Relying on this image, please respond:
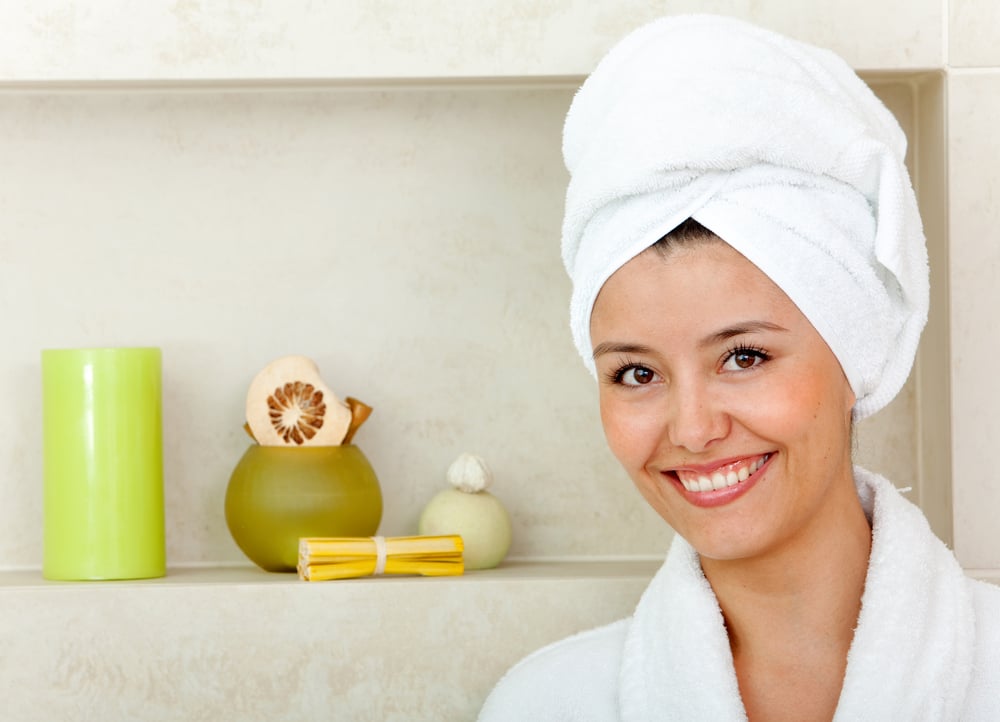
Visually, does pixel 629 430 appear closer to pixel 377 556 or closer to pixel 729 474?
pixel 729 474

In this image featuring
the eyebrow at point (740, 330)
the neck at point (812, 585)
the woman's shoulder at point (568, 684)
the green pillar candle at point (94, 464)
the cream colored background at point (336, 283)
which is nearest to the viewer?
the eyebrow at point (740, 330)

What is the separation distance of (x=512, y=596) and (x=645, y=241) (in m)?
0.44

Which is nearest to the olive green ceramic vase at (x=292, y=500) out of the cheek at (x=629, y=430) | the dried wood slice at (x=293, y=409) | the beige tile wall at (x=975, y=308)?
the dried wood slice at (x=293, y=409)

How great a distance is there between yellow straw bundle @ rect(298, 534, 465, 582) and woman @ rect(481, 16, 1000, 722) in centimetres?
27

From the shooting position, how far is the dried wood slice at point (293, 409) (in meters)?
1.38

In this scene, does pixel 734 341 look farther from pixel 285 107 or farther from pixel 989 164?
pixel 285 107

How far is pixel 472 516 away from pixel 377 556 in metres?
0.12

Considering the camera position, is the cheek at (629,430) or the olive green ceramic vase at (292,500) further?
the olive green ceramic vase at (292,500)

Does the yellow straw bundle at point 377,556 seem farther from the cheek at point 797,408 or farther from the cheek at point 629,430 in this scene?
the cheek at point 797,408

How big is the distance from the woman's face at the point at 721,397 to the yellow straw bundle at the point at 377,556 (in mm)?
307

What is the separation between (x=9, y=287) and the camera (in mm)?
1483

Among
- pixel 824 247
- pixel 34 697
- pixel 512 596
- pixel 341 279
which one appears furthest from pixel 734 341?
pixel 34 697

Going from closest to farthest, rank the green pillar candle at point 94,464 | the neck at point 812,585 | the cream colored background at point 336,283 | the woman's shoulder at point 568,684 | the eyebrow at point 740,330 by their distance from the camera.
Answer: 1. the eyebrow at point 740,330
2. the neck at point 812,585
3. the woman's shoulder at point 568,684
4. the green pillar candle at point 94,464
5. the cream colored background at point 336,283

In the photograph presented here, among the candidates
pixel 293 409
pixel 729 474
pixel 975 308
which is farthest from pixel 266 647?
pixel 975 308
